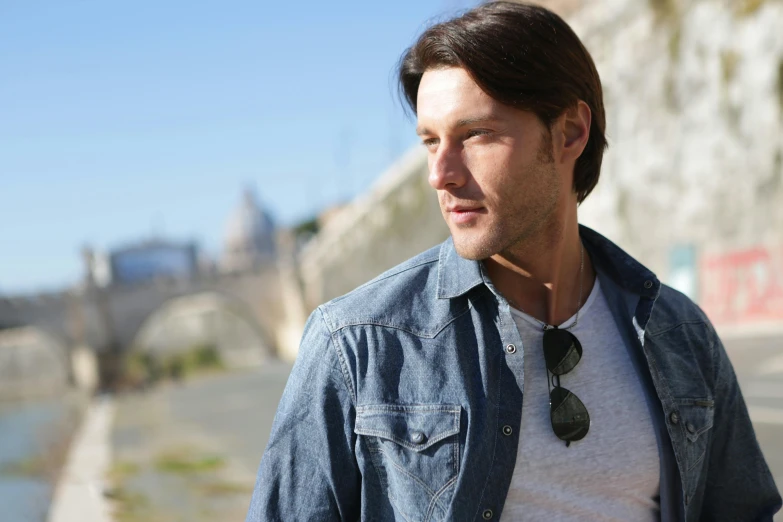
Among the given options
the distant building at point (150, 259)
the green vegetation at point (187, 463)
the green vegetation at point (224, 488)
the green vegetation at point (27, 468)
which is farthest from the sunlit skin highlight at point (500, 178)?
the distant building at point (150, 259)

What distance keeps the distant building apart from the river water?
143ft

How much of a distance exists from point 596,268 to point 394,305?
57 cm

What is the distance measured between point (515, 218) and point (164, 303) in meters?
38.9

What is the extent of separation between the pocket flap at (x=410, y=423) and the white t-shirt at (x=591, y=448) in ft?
0.52

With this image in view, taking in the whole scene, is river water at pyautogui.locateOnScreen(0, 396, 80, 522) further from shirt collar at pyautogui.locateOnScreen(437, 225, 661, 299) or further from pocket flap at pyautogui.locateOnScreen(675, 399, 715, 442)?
pocket flap at pyautogui.locateOnScreen(675, 399, 715, 442)

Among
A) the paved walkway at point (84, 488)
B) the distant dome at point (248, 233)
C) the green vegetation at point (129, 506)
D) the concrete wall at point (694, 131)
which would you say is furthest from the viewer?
the distant dome at point (248, 233)

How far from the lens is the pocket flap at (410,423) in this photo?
1.44 meters

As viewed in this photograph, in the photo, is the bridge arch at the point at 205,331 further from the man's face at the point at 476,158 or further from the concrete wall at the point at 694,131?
the man's face at the point at 476,158

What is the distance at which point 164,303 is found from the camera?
38906 millimetres

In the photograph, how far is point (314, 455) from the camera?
4.76 feet

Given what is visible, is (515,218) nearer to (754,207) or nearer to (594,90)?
(594,90)

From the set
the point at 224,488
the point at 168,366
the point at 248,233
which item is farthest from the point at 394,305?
the point at 248,233

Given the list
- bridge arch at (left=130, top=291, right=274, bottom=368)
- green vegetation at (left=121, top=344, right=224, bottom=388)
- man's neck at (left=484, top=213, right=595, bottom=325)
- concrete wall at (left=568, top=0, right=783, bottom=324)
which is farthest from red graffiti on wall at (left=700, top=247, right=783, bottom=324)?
bridge arch at (left=130, top=291, right=274, bottom=368)

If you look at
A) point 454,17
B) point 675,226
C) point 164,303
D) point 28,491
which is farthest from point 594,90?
point 164,303
